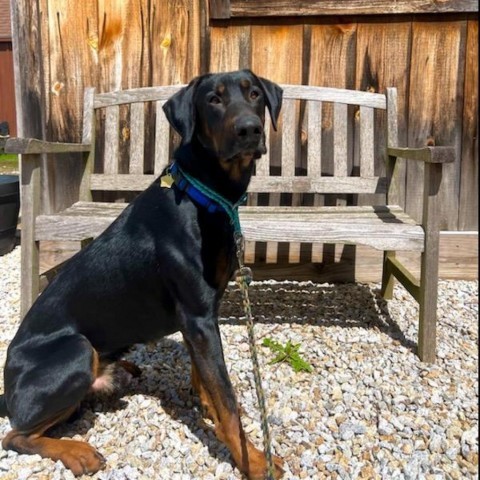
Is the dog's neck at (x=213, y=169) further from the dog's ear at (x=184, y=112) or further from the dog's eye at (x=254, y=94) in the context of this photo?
the dog's eye at (x=254, y=94)

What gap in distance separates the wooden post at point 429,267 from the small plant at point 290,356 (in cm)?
65

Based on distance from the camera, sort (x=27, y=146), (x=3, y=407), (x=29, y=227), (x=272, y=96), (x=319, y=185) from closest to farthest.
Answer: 1. (x=3, y=407)
2. (x=272, y=96)
3. (x=27, y=146)
4. (x=29, y=227)
5. (x=319, y=185)

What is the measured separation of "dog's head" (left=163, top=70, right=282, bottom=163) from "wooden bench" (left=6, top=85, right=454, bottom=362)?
87 centimetres

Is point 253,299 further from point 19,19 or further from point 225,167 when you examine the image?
point 19,19

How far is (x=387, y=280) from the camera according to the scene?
400cm

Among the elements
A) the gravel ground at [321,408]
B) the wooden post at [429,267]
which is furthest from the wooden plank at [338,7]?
the gravel ground at [321,408]

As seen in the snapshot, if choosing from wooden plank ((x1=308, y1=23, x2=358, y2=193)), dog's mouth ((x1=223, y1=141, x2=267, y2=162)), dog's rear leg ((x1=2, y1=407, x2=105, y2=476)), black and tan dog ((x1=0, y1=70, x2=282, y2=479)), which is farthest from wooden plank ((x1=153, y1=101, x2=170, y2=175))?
dog's rear leg ((x1=2, y1=407, x2=105, y2=476))

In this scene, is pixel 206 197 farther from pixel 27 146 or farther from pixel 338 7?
pixel 338 7

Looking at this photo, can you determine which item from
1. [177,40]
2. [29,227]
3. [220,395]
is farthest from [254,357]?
[177,40]

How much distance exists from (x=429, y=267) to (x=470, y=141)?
1.64 metres

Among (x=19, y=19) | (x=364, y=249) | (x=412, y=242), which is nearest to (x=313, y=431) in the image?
(x=412, y=242)

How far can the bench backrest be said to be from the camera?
3891 mm

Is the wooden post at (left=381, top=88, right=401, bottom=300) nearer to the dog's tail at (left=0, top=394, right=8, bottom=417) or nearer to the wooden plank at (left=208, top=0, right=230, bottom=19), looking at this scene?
the wooden plank at (left=208, top=0, right=230, bottom=19)

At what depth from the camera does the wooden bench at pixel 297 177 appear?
120 inches
